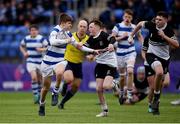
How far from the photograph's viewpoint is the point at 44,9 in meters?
35.0

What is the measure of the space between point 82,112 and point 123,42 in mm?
5012

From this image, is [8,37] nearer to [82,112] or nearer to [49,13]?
[49,13]

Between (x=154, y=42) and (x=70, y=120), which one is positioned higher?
(x=154, y=42)

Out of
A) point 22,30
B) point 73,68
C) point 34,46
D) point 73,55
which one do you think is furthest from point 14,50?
point 73,68

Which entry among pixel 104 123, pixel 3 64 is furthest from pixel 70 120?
pixel 3 64

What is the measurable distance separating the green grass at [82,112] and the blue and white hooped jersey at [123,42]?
1698 mm

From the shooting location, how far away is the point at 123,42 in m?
22.9

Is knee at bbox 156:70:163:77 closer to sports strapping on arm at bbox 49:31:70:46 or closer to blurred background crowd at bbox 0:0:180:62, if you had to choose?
sports strapping on arm at bbox 49:31:70:46

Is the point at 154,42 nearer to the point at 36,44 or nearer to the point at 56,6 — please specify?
the point at 36,44

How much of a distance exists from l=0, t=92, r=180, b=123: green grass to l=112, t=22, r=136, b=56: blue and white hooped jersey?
5.57 ft

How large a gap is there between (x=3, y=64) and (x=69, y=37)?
1317cm

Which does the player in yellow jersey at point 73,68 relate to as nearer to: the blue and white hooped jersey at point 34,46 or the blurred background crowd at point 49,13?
the blue and white hooped jersey at point 34,46

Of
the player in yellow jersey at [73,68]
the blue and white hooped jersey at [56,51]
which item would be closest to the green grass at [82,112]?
the player in yellow jersey at [73,68]

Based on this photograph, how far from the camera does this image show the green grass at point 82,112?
16141mm
